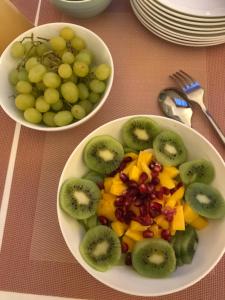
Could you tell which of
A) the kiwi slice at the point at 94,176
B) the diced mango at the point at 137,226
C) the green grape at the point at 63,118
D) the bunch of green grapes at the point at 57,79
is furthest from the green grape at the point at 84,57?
the diced mango at the point at 137,226

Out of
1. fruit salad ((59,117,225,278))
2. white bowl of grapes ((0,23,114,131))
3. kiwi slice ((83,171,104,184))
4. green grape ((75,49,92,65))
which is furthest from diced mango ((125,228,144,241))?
green grape ((75,49,92,65))

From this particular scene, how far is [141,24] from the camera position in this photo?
78 cm

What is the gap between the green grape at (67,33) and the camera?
0.67m

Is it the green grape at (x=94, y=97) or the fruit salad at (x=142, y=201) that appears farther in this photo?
the green grape at (x=94, y=97)

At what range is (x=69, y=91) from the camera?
62cm

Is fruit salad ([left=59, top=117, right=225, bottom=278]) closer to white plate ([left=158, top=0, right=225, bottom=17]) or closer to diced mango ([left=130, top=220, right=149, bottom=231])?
diced mango ([left=130, top=220, right=149, bottom=231])

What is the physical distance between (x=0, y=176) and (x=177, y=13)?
45 cm

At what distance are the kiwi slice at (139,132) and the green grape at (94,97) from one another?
8 centimetres

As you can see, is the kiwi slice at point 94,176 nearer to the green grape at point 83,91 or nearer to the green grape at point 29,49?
the green grape at point 83,91

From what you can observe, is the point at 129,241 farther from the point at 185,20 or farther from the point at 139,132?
the point at 185,20

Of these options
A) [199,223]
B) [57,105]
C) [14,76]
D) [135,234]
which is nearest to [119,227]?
[135,234]

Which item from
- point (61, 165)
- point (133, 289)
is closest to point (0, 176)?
point (61, 165)

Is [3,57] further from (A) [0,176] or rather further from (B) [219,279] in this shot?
(B) [219,279]

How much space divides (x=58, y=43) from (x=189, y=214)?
383mm
